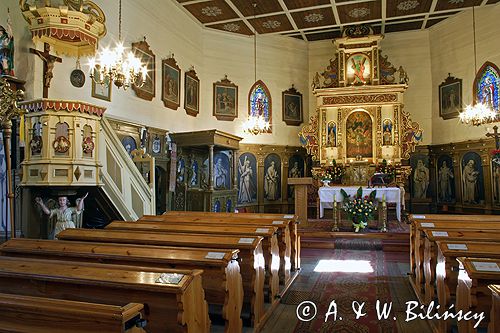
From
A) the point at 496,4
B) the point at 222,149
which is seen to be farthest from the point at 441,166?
the point at 222,149

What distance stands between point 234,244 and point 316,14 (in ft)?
39.8

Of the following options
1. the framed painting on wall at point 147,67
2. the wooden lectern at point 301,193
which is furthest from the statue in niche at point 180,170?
the wooden lectern at point 301,193

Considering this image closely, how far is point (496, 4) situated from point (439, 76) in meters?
3.04

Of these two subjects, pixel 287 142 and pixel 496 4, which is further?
pixel 287 142

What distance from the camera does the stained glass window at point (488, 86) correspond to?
507 inches

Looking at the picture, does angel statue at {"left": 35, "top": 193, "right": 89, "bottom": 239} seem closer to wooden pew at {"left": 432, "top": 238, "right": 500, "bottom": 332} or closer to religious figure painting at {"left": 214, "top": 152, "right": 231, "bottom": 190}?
wooden pew at {"left": 432, "top": 238, "right": 500, "bottom": 332}

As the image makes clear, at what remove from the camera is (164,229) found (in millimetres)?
5402

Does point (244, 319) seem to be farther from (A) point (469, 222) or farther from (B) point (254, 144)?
(B) point (254, 144)

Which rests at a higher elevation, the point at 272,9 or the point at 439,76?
the point at 272,9

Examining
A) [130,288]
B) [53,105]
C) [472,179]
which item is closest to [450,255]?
[130,288]

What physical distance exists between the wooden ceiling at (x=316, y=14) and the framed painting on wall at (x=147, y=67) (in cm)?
284

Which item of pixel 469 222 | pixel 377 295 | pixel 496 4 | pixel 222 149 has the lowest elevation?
pixel 377 295

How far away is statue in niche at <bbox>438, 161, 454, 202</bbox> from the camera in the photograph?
46.8 ft

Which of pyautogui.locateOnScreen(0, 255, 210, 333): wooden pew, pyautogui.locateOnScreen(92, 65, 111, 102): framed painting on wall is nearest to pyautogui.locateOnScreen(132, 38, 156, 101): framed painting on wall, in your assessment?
pyautogui.locateOnScreen(92, 65, 111, 102): framed painting on wall
